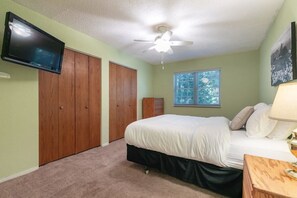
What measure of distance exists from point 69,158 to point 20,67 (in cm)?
168

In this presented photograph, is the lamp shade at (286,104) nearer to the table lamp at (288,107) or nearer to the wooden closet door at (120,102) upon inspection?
the table lamp at (288,107)

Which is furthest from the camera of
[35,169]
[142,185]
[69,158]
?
[69,158]

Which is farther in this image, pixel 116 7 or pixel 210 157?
pixel 116 7

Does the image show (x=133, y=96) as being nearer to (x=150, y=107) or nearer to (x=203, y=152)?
(x=150, y=107)

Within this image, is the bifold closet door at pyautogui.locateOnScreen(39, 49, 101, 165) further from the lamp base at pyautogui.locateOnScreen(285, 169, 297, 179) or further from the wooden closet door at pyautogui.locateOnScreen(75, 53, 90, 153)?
the lamp base at pyautogui.locateOnScreen(285, 169, 297, 179)

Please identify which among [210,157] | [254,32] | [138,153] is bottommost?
[138,153]

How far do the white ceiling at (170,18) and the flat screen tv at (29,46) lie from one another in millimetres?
463

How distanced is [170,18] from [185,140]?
184cm

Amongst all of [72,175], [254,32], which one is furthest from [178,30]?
[72,175]

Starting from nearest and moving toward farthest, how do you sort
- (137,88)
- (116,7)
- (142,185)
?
(142,185), (116,7), (137,88)

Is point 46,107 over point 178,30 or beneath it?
beneath

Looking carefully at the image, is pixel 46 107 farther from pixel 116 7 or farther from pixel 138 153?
pixel 116 7

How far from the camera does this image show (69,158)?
266 centimetres

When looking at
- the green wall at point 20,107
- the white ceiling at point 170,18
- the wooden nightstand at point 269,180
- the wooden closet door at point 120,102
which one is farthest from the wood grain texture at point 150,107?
the wooden nightstand at point 269,180
